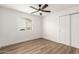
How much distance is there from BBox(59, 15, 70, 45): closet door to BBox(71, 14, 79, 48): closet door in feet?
0.33

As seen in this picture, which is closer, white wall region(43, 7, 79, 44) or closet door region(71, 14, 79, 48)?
closet door region(71, 14, 79, 48)

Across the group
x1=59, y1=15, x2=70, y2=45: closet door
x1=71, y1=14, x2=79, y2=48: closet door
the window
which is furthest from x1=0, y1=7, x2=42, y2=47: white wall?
x1=71, y1=14, x2=79, y2=48: closet door

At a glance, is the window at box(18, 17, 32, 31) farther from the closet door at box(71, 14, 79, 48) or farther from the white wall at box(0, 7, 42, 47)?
the closet door at box(71, 14, 79, 48)

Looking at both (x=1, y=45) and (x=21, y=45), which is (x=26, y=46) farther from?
(x=1, y=45)

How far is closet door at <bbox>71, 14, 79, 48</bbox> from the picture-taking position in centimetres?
161

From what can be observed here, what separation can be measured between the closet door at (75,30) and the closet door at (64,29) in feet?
0.33

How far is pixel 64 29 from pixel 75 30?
0.25 meters

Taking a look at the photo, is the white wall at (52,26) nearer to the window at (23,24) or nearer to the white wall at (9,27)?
the white wall at (9,27)

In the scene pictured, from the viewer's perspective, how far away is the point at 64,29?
178 centimetres

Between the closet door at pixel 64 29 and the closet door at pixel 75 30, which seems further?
the closet door at pixel 64 29

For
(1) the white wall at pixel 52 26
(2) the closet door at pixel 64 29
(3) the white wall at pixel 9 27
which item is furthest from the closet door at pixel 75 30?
(3) the white wall at pixel 9 27

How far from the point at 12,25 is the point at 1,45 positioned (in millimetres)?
530

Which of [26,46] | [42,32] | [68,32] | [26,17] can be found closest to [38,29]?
[42,32]

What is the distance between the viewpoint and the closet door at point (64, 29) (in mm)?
1745
